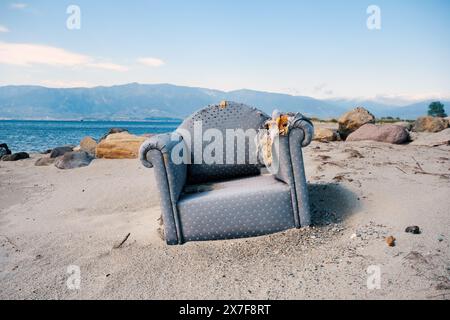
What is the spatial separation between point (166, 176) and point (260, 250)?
972 mm

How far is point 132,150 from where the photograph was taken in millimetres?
7926

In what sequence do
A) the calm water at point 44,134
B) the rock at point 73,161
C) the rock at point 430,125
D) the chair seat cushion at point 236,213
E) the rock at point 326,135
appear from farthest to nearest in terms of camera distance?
the calm water at point 44,134 → the rock at point 430,125 → the rock at point 326,135 → the rock at point 73,161 → the chair seat cushion at point 236,213

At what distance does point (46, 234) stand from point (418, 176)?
14.0 ft

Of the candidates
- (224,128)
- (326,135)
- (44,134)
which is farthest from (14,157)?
(44,134)

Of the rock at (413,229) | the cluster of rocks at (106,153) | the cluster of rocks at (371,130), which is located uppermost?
the cluster of rocks at (371,130)

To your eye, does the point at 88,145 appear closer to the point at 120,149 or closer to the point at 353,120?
the point at 120,149

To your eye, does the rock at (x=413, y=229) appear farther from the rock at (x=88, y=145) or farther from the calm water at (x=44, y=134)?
the calm water at (x=44, y=134)

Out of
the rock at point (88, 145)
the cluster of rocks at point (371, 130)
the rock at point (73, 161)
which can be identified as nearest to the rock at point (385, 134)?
the cluster of rocks at point (371, 130)

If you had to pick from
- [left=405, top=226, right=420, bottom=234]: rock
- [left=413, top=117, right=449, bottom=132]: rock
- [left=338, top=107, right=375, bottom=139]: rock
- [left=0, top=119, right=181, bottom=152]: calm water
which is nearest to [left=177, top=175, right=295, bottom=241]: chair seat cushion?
[left=405, top=226, right=420, bottom=234]: rock

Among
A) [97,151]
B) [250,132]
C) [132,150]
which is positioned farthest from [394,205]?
[97,151]

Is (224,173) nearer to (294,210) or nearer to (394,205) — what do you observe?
(294,210)

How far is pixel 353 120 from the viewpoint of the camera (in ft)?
30.5

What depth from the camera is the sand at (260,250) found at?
7.98ft

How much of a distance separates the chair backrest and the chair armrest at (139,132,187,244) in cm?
64
